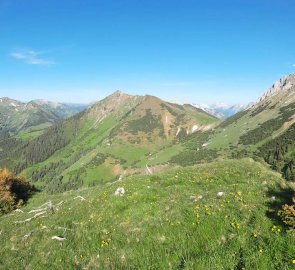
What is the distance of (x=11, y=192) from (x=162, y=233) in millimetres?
37719

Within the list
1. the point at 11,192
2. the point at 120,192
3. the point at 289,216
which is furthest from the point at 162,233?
the point at 11,192

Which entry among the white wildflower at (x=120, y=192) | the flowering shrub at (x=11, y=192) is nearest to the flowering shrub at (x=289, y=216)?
the white wildflower at (x=120, y=192)

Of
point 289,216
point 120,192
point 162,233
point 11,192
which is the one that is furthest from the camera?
point 11,192

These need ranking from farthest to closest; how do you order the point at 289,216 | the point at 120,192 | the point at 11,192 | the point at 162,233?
1. the point at 11,192
2. the point at 120,192
3. the point at 162,233
4. the point at 289,216

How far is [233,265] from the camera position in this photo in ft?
37.1

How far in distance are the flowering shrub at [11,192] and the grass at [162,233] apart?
53.8 feet

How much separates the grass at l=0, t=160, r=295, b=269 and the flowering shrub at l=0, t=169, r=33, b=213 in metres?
16.4

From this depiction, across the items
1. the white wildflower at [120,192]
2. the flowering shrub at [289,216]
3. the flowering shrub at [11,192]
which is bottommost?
the flowering shrub at [11,192]

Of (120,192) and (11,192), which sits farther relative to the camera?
(11,192)

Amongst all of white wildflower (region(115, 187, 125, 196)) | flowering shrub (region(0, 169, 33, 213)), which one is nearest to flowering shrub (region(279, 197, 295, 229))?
white wildflower (region(115, 187, 125, 196))

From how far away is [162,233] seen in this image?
615 inches

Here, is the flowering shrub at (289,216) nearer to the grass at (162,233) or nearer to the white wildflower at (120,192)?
the grass at (162,233)

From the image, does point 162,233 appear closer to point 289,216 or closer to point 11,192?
point 289,216

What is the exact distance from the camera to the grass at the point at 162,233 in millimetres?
12188
